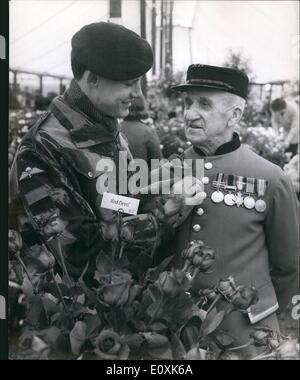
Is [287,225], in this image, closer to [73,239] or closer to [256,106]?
[256,106]

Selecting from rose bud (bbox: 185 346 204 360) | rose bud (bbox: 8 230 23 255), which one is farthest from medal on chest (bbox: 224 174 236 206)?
rose bud (bbox: 8 230 23 255)

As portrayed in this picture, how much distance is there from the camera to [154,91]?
3029mm

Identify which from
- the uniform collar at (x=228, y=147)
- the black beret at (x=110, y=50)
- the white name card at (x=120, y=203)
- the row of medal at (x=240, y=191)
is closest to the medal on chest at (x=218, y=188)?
the row of medal at (x=240, y=191)

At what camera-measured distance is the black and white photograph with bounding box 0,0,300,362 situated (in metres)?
2.93

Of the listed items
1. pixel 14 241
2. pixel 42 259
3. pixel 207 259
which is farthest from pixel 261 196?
pixel 14 241

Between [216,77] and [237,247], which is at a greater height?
[216,77]

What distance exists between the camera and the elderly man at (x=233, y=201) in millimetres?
2934

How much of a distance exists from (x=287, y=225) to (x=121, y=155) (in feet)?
2.66

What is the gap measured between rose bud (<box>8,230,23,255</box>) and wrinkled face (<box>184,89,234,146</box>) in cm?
89

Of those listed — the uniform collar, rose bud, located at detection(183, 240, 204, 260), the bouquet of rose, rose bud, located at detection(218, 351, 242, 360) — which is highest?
the uniform collar

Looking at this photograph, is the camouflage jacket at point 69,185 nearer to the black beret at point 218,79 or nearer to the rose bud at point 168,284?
the rose bud at point 168,284

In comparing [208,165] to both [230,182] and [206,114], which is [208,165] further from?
[206,114]

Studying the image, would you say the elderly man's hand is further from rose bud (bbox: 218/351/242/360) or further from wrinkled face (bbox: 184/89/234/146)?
rose bud (bbox: 218/351/242/360)
